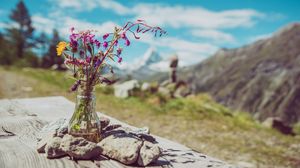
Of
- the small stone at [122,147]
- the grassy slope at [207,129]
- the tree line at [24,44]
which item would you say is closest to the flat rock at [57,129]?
the small stone at [122,147]

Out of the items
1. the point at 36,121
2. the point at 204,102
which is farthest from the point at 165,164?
the point at 204,102

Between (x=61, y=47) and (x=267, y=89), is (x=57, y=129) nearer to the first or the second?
(x=61, y=47)

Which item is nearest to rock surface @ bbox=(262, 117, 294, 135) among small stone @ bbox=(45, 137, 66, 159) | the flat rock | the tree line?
the flat rock

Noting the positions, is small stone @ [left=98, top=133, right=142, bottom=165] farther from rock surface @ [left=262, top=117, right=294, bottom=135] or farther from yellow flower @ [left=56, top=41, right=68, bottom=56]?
rock surface @ [left=262, top=117, right=294, bottom=135]

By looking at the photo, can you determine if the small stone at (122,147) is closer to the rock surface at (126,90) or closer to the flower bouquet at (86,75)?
the flower bouquet at (86,75)

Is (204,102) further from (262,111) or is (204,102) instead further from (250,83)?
(250,83)

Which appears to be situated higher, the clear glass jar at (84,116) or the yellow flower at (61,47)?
the yellow flower at (61,47)

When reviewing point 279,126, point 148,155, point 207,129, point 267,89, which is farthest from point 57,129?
point 267,89

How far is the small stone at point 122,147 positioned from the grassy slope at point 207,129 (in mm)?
4080

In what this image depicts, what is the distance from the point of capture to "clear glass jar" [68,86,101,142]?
88.7 inches

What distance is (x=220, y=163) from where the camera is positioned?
230 centimetres

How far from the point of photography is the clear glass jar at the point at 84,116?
2254mm

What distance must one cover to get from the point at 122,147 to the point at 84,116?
0.31 meters

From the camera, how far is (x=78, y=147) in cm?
212
